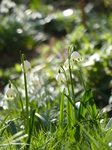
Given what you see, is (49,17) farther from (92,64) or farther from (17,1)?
(92,64)

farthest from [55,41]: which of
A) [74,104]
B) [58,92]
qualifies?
[74,104]

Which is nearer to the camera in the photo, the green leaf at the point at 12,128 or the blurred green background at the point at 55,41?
the green leaf at the point at 12,128

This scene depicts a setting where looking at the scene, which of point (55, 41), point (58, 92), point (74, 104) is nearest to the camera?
point (74, 104)

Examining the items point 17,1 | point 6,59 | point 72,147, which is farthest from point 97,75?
point 17,1

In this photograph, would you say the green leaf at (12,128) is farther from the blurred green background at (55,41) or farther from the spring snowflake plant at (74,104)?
the blurred green background at (55,41)

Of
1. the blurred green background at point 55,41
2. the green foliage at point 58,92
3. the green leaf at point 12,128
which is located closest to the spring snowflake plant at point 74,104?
the green foliage at point 58,92

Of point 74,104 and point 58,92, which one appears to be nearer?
point 74,104

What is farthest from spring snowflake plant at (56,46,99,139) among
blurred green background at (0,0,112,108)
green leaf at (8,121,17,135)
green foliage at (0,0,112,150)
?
blurred green background at (0,0,112,108)

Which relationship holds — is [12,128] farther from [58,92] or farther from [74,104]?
[58,92]
